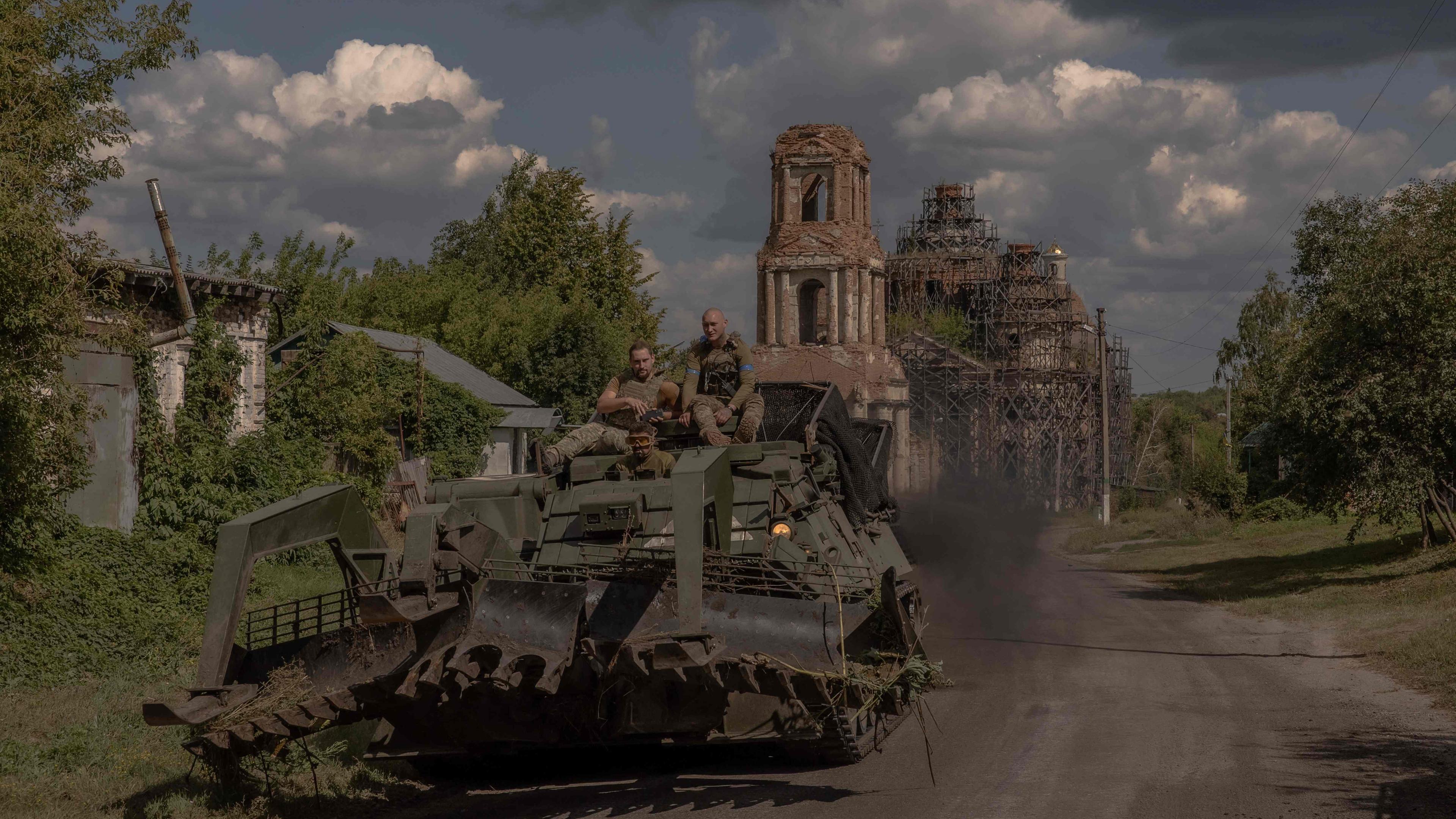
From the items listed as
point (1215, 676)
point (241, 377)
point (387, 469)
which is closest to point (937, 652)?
point (1215, 676)

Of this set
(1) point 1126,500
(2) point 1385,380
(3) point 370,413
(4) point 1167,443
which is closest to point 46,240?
(3) point 370,413

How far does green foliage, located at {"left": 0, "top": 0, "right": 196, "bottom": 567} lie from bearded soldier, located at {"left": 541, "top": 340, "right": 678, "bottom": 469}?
5349 millimetres

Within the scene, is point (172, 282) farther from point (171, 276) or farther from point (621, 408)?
point (621, 408)

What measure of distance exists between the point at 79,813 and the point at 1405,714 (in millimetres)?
10564

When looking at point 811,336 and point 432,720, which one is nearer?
point 432,720

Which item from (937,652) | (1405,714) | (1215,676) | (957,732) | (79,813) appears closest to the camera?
(79,813)

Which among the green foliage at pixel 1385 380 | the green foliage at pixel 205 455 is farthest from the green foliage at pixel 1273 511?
the green foliage at pixel 205 455

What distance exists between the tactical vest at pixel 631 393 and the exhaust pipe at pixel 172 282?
840 centimetres

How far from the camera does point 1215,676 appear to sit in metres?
14.0

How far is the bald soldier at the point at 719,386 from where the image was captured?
1145 cm

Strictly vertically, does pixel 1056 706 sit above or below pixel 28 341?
below

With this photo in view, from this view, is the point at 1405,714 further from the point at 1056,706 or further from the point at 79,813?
the point at 79,813

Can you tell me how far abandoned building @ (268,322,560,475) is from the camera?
3491 centimetres

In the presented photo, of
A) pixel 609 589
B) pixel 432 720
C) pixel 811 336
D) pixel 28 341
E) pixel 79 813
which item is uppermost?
pixel 811 336
